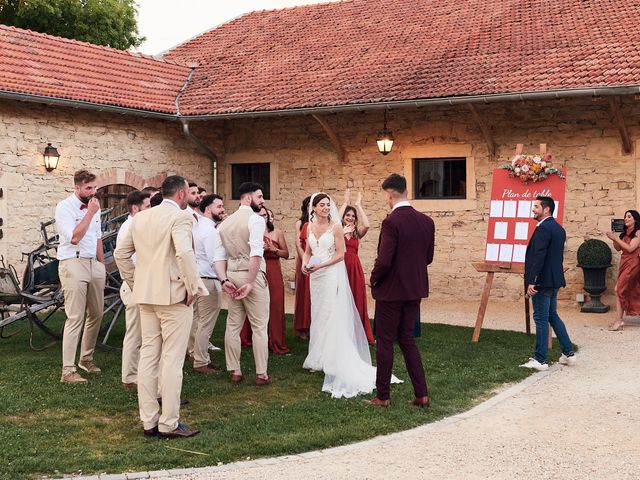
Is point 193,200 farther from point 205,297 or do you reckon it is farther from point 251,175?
point 251,175

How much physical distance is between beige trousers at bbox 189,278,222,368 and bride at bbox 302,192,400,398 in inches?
37.3

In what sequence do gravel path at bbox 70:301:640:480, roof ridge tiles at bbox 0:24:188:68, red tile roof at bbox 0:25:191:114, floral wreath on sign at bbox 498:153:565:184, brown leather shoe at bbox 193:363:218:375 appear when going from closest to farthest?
gravel path at bbox 70:301:640:480
brown leather shoe at bbox 193:363:218:375
floral wreath on sign at bbox 498:153:565:184
red tile roof at bbox 0:25:191:114
roof ridge tiles at bbox 0:24:188:68

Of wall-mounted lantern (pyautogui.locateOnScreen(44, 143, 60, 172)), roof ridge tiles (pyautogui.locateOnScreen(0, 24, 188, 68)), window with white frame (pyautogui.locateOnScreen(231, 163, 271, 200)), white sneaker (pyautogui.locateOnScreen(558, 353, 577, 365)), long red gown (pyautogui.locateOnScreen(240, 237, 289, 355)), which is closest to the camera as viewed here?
white sneaker (pyautogui.locateOnScreen(558, 353, 577, 365))

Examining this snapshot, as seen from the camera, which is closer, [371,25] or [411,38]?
[411,38]

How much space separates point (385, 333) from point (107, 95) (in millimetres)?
9363

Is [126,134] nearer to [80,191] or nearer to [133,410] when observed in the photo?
[80,191]

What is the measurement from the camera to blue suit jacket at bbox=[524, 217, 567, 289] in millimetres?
8086

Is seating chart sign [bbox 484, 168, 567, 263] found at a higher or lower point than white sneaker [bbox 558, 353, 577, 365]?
higher

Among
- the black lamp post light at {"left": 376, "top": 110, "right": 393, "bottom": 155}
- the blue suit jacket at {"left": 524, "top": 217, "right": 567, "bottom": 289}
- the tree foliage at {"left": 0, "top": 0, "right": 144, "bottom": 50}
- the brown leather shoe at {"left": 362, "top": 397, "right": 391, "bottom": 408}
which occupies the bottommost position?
the brown leather shoe at {"left": 362, "top": 397, "right": 391, "bottom": 408}

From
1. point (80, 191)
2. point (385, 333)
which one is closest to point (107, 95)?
point (80, 191)

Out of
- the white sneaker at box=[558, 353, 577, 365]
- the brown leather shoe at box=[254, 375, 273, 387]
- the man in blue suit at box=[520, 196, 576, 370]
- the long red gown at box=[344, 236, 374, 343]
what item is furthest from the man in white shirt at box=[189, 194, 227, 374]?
the white sneaker at box=[558, 353, 577, 365]

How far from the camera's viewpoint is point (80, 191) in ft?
25.2

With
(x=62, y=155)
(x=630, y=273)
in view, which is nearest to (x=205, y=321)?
(x=630, y=273)

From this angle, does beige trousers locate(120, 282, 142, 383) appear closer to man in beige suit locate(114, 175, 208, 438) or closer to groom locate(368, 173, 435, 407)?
man in beige suit locate(114, 175, 208, 438)
